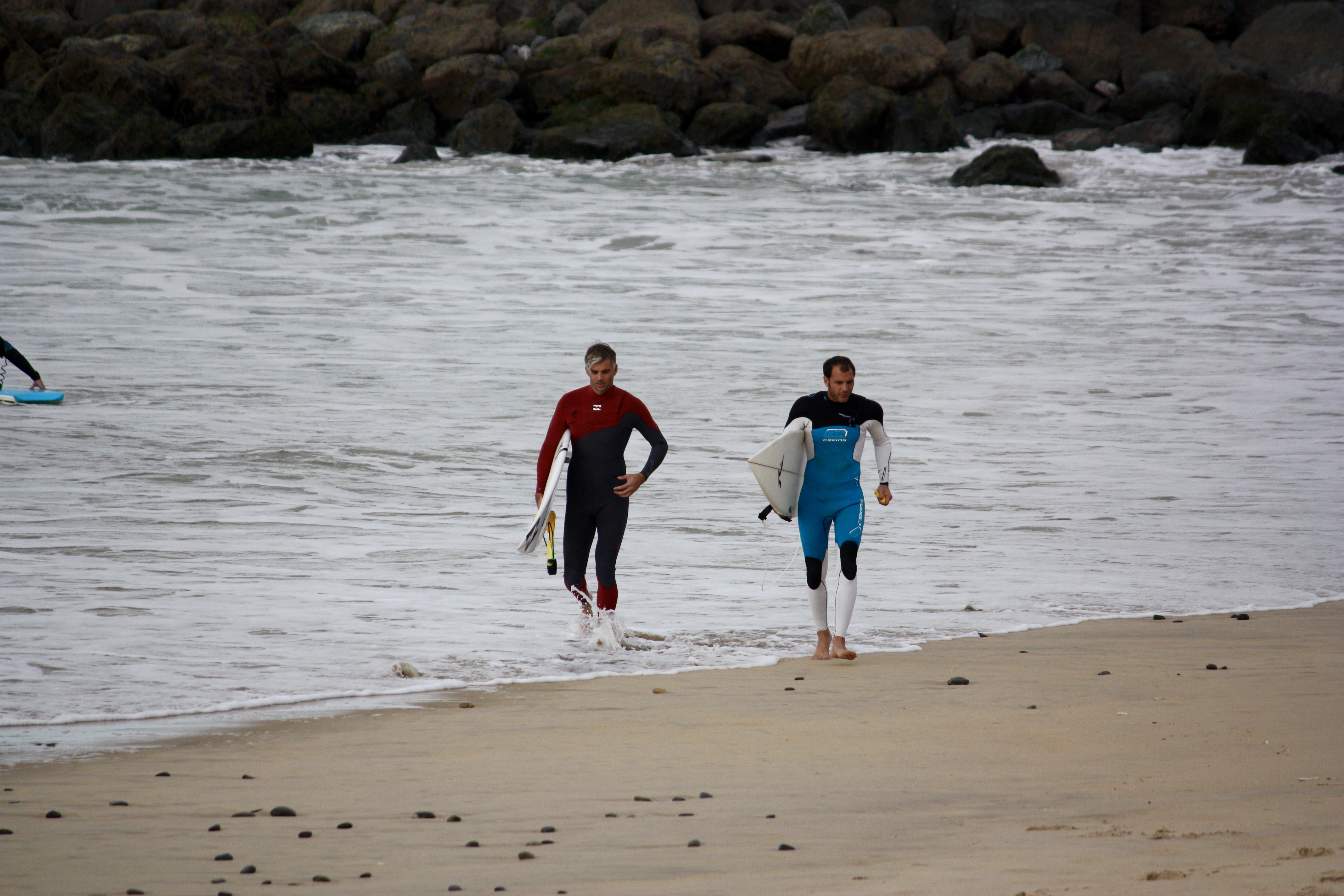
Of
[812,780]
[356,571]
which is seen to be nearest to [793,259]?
[356,571]

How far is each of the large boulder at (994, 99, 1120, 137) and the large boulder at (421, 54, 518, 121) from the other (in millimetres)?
13661

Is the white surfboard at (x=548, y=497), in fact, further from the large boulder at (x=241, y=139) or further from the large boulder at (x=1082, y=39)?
Answer: the large boulder at (x=1082, y=39)

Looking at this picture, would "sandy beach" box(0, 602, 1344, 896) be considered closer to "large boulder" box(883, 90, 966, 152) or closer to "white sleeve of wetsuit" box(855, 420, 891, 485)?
"white sleeve of wetsuit" box(855, 420, 891, 485)

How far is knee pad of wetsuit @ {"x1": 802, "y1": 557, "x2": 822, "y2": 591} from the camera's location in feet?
22.6

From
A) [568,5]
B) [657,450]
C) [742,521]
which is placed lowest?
[742,521]

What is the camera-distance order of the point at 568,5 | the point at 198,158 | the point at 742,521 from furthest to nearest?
the point at 568,5 → the point at 198,158 → the point at 742,521

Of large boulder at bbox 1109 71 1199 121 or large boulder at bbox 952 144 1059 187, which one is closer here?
large boulder at bbox 952 144 1059 187

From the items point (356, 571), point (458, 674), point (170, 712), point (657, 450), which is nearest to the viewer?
point (170, 712)

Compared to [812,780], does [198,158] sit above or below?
above

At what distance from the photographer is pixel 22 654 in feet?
21.7

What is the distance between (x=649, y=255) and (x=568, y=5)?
17.6m

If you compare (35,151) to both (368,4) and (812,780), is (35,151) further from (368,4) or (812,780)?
(812,780)

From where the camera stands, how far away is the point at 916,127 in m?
35.6

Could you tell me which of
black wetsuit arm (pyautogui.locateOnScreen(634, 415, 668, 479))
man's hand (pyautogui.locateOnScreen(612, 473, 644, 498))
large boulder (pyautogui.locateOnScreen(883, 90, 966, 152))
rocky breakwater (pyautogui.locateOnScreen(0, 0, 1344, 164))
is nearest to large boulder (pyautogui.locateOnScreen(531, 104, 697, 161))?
rocky breakwater (pyautogui.locateOnScreen(0, 0, 1344, 164))
